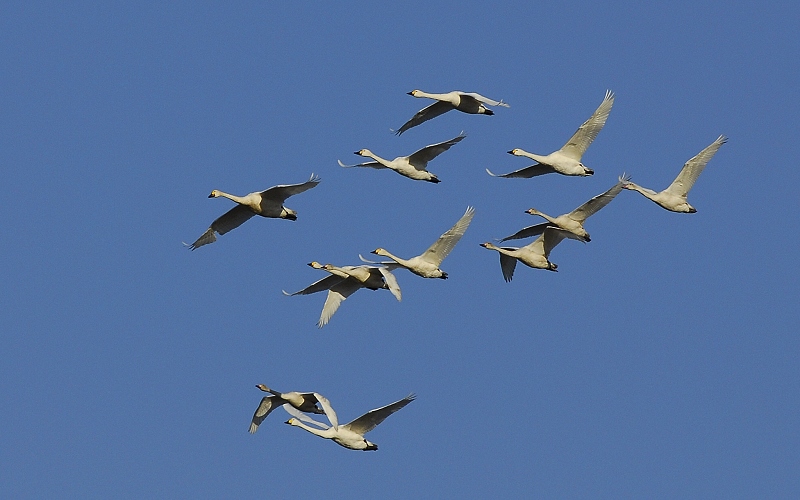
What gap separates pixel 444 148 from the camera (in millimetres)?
41969

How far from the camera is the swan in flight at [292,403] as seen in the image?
3694 cm

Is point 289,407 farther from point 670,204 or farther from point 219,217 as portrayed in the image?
point 670,204

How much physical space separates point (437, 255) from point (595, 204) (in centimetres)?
434

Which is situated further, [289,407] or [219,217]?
[219,217]

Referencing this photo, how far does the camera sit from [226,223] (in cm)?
4272

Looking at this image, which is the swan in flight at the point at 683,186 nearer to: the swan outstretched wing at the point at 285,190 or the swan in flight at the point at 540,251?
the swan in flight at the point at 540,251

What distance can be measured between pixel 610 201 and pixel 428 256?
4.98 metres

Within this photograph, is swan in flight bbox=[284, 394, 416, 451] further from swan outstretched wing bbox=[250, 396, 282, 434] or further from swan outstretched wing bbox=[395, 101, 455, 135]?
swan outstretched wing bbox=[395, 101, 455, 135]

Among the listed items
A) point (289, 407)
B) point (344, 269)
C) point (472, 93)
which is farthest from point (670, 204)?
point (289, 407)

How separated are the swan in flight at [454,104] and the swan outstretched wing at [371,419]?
31.4ft

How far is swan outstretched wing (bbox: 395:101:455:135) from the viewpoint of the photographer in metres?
43.1

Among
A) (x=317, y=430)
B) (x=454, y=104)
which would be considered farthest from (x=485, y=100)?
(x=317, y=430)

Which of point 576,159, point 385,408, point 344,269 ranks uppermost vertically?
point 576,159

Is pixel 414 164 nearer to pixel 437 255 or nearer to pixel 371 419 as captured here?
pixel 437 255
